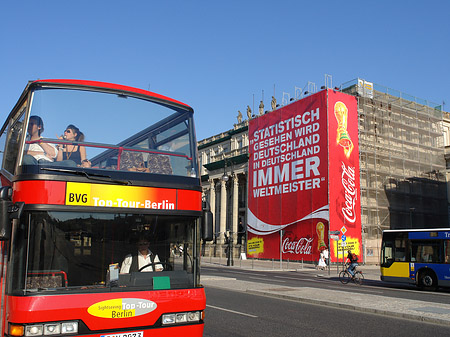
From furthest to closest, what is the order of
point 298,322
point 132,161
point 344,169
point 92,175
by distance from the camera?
point 344,169
point 298,322
point 132,161
point 92,175

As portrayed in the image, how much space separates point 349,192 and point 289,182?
6.10 m

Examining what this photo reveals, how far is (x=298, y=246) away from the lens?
42219mm

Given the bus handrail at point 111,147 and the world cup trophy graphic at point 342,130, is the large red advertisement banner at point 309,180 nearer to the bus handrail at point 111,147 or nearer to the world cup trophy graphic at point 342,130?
the world cup trophy graphic at point 342,130

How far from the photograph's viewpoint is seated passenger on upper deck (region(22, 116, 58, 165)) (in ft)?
18.1

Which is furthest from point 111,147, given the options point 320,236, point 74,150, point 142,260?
point 320,236

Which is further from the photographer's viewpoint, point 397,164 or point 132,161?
point 397,164

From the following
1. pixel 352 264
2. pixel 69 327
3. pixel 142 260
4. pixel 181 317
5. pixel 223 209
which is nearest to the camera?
pixel 69 327

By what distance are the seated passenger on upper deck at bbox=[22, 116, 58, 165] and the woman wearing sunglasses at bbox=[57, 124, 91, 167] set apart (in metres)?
0.11

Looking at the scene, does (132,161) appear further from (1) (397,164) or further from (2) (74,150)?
(1) (397,164)

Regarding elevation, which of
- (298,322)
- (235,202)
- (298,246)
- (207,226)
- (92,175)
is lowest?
(298,322)

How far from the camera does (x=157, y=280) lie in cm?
580

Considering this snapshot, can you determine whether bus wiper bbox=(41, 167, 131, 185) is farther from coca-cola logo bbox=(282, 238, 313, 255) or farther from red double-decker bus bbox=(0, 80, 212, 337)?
coca-cola logo bbox=(282, 238, 313, 255)

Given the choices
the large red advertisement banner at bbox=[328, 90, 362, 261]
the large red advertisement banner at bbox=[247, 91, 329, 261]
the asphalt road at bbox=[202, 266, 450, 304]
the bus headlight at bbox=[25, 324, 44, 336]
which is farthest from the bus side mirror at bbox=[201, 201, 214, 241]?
the large red advertisement banner at bbox=[328, 90, 362, 261]

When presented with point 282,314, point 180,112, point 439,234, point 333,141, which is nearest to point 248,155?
point 333,141
